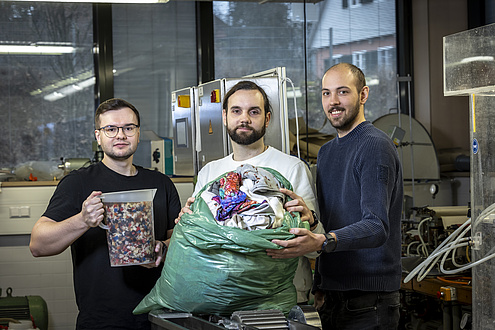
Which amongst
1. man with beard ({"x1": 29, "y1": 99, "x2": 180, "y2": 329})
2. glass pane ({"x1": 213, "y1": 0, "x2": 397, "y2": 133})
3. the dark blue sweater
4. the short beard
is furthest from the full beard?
glass pane ({"x1": 213, "y1": 0, "x2": 397, "y2": 133})

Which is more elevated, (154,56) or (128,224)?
(154,56)

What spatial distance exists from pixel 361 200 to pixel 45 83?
14.5 ft

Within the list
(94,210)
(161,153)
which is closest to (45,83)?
(161,153)

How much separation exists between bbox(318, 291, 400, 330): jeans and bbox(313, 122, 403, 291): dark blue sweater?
4 centimetres

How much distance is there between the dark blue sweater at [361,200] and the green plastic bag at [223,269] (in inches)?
12.9

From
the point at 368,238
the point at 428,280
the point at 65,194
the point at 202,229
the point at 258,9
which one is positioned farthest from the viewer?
the point at 258,9

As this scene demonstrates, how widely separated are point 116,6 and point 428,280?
13.3ft

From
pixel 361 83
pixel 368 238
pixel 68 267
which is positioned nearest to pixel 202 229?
pixel 368 238

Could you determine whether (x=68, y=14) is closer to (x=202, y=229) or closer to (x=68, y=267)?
(x=68, y=267)

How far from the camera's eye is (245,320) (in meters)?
1.64

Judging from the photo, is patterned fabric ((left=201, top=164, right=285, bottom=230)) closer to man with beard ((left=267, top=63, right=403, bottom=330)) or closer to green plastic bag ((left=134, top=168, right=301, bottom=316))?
green plastic bag ((left=134, top=168, right=301, bottom=316))

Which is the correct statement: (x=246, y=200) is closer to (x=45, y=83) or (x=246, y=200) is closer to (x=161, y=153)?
(x=161, y=153)

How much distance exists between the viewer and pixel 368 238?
1.84m

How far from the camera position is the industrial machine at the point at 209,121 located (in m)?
3.28
